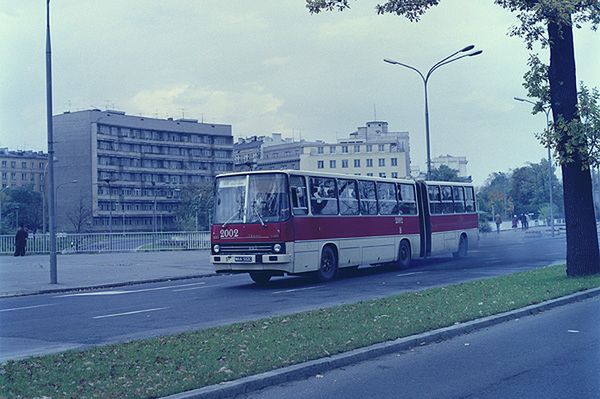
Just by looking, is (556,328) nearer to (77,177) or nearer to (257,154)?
(77,177)

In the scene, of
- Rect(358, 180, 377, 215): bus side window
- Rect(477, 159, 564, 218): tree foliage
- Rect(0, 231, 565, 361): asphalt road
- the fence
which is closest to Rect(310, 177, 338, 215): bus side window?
Rect(358, 180, 377, 215): bus side window

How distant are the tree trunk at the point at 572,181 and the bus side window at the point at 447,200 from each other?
12.0m

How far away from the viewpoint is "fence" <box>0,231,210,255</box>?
131ft

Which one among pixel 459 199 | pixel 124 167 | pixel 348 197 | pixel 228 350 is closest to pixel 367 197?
pixel 348 197

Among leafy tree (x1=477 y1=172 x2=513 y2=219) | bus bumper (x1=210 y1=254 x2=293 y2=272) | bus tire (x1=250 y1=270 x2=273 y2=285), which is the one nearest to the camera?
bus bumper (x1=210 y1=254 x2=293 y2=272)

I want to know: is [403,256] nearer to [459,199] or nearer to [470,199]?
[459,199]

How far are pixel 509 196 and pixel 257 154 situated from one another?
46.4 meters

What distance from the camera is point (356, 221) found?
76.1 ft

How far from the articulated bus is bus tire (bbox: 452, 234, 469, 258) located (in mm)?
4762

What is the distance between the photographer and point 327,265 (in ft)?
71.6

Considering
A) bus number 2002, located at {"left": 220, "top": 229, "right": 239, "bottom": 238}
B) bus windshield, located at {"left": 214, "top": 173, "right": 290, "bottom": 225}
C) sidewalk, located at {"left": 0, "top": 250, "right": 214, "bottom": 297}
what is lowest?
sidewalk, located at {"left": 0, "top": 250, "right": 214, "bottom": 297}

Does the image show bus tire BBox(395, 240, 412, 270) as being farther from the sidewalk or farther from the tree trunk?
the tree trunk

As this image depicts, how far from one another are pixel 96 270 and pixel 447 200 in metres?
14.8

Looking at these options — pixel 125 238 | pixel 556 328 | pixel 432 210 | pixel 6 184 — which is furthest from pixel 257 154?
pixel 556 328
